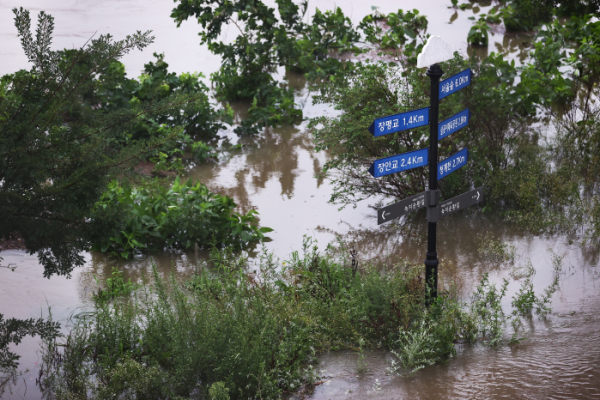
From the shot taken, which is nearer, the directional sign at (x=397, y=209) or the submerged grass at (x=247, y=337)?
the submerged grass at (x=247, y=337)

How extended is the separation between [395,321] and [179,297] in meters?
1.89

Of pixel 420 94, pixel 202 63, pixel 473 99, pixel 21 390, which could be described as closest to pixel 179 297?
pixel 21 390

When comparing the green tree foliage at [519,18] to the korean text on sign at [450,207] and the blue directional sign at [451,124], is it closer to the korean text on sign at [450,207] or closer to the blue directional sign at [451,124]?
the blue directional sign at [451,124]

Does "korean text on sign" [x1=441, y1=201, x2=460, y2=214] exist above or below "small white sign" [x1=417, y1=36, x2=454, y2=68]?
below

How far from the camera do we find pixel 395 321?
574cm

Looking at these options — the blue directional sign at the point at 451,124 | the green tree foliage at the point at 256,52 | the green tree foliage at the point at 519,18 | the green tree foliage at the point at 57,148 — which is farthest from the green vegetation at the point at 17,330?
the green tree foliage at the point at 519,18

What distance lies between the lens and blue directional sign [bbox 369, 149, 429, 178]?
17.8 feet

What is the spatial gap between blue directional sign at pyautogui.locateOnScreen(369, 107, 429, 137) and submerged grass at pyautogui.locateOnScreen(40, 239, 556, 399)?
138cm

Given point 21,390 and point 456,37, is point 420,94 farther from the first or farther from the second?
point 456,37

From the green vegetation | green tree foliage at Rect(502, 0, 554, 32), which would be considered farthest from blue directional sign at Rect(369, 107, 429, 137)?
green tree foliage at Rect(502, 0, 554, 32)

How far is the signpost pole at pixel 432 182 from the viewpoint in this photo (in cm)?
559

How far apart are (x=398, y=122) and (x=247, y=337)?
216 centimetres

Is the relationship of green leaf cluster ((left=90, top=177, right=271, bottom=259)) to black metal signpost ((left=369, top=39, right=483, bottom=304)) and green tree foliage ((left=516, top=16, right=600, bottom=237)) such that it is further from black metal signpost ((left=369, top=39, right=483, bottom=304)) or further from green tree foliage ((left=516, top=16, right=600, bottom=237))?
green tree foliage ((left=516, top=16, right=600, bottom=237))

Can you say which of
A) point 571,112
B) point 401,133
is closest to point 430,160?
point 401,133
